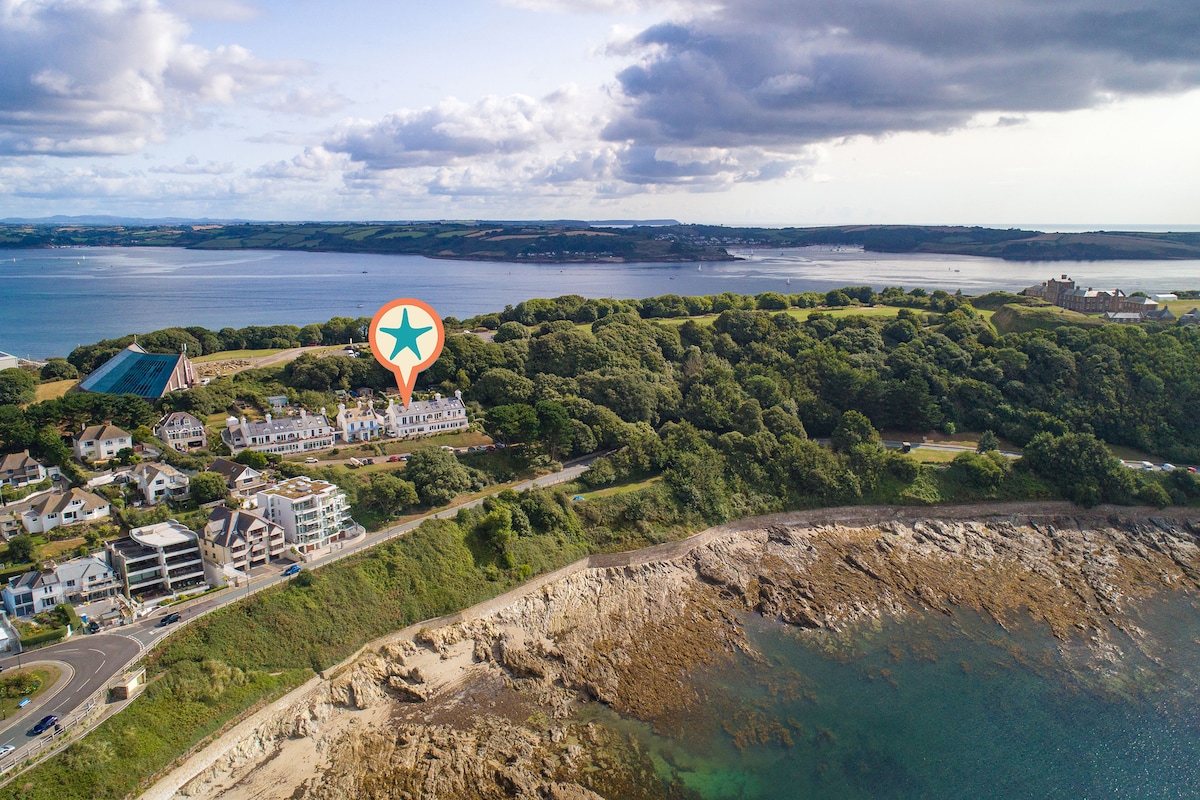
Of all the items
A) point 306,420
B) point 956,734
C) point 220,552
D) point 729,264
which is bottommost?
point 956,734

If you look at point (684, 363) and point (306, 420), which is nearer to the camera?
point (306, 420)

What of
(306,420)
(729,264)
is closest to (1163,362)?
(306,420)

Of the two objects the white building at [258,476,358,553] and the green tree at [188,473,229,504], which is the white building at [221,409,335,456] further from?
the white building at [258,476,358,553]

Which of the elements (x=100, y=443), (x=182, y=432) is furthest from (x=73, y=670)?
(x=182, y=432)

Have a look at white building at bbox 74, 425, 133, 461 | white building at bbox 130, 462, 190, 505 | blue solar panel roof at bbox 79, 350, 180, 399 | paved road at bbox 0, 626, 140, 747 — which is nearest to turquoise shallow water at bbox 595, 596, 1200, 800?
paved road at bbox 0, 626, 140, 747

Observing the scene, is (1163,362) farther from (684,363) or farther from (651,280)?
(651,280)
